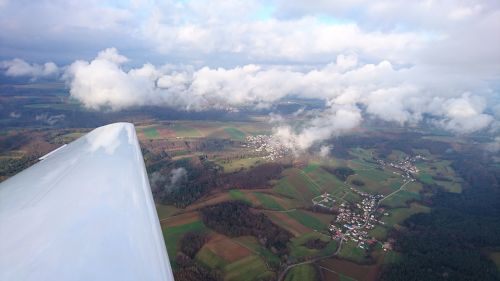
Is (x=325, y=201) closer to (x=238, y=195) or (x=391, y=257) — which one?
(x=238, y=195)

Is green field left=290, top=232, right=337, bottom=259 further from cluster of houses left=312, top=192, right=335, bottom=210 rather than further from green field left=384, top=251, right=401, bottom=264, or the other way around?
cluster of houses left=312, top=192, right=335, bottom=210

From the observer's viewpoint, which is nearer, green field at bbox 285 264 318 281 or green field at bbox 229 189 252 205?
green field at bbox 285 264 318 281

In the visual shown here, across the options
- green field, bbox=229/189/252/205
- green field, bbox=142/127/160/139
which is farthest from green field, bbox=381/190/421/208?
green field, bbox=142/127/160/139

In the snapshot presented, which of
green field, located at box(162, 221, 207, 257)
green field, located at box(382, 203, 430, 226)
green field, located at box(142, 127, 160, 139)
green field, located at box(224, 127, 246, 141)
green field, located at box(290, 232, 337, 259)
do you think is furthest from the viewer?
green field, located at box(224, 127, 246, 141)

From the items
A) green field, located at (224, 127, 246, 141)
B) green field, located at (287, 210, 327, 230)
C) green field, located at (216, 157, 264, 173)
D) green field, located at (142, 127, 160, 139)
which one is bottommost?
green field, located at (287, 210, 327, 230)

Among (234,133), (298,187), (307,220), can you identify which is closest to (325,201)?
(298,187)

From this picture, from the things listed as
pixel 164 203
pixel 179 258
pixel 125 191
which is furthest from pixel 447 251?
pixel 125 191

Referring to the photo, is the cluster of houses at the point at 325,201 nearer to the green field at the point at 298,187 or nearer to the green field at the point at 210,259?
the green field at the point at 298,187
